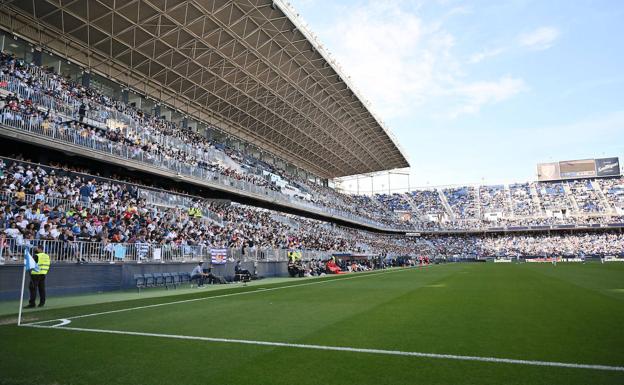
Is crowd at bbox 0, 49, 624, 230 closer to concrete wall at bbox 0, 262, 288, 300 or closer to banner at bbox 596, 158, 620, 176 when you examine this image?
banner at bbox 596, 158, 620, 176

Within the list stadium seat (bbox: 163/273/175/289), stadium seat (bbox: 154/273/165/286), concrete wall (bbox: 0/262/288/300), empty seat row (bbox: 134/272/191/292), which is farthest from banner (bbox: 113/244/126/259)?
stadium seat (bbox: 163/273/175/289)

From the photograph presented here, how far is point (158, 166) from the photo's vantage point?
90.9 ft

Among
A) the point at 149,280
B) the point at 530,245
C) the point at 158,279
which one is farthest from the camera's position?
the point at 530,245

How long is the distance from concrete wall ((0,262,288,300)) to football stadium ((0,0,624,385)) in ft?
0.25

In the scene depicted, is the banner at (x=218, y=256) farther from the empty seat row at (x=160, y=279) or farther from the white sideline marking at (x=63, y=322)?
the white sideline marking at (x=63, y=322)

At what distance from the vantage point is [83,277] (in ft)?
52.8

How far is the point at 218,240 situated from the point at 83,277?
11208 millimetres

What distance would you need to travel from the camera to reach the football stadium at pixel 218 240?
5676 mm

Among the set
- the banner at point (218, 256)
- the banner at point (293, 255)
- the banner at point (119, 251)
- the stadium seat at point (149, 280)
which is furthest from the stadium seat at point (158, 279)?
the banner at point (293, 255)

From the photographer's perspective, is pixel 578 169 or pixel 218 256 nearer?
pixel 218 256

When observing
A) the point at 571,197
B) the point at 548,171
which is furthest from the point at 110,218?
the point at 548,171

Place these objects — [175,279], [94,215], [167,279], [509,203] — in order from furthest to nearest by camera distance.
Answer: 1. [509,203]
2. [94,215]
3. [175,279]
4. [167,279]

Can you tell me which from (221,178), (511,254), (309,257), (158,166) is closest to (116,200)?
(158,166)

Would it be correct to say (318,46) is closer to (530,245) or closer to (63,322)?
(63,322)
